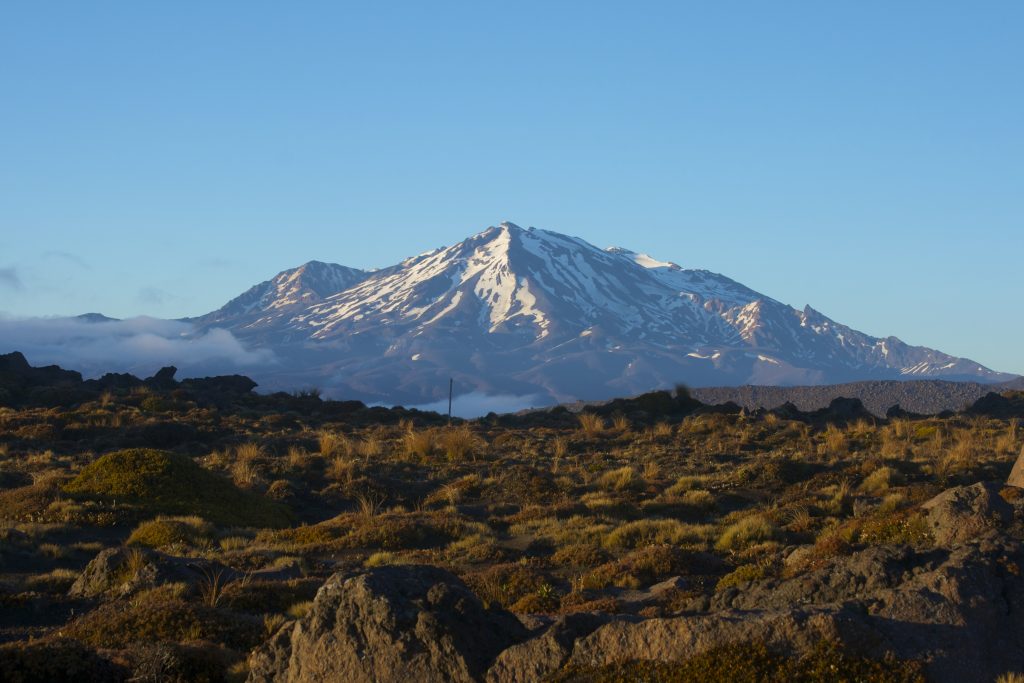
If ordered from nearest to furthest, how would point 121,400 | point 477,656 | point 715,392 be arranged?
1. point 477,656
2. point 121,400
3. point 715,392

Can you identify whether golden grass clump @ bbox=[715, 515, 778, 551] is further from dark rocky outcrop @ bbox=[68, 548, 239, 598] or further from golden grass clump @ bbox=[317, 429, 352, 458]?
golden grass clump @ bbox=[317, 429, 352, 458]

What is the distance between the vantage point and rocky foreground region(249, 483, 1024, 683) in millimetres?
7297

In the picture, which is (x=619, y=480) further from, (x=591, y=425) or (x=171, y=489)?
(x=591, y=425)

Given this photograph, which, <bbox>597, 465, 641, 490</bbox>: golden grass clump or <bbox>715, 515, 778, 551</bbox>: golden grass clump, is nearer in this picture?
<bbox>715, 515, 778, 551</bbox>: golden grass clump

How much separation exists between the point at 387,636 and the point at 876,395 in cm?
8114

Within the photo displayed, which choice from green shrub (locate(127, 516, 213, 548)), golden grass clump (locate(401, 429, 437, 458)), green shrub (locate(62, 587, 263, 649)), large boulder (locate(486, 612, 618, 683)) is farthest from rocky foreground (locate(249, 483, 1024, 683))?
golden grass clump (locate(401, 429, 437, 458))

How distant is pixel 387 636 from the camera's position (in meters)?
7.88

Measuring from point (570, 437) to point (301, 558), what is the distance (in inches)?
851

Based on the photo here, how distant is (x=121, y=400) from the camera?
43375mm

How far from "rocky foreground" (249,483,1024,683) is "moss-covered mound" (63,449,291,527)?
12.2 m

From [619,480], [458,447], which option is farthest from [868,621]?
[458,447]

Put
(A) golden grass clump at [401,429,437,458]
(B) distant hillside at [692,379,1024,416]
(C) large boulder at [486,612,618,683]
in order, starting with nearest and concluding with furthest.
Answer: (C) large boulder at [486,612,618,683]
(A) golden grass clump at [401,429,437,458]
(B) distant hillside at [692,379,1024,416]

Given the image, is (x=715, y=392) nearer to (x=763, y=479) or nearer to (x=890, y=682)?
(x=763, y=479)

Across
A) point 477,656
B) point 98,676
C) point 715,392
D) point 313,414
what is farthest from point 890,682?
point 715,392
